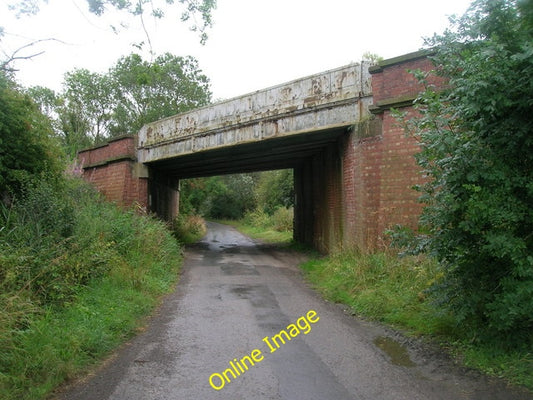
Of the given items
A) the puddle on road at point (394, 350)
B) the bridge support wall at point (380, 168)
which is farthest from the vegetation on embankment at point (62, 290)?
the bridge support wall at point (380, 168)

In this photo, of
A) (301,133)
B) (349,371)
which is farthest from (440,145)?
(301,133)

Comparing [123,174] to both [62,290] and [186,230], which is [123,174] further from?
[62,290]

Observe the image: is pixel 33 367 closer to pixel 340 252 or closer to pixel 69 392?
pixel 69 392

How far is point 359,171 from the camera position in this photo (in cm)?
935

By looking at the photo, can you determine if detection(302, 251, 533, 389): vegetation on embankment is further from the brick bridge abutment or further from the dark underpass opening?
the dark underpass opening

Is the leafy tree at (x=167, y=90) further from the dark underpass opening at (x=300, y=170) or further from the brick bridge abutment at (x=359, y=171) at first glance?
the brick bridge abutment at (x=359, y=171)

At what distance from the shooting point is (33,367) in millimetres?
3863

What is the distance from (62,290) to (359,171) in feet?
21.6

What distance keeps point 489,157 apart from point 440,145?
1.66 ft

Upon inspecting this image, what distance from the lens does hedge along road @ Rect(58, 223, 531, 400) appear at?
3705 millimetres

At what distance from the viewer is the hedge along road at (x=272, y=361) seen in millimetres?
3705

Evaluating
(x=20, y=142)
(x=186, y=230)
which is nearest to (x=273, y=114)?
(x=20, y=142)

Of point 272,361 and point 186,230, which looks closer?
point 272,361

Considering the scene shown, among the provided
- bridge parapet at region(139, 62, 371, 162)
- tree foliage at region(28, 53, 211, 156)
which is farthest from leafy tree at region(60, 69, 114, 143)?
bridge parapet at region(139, 62, 371, 162)
